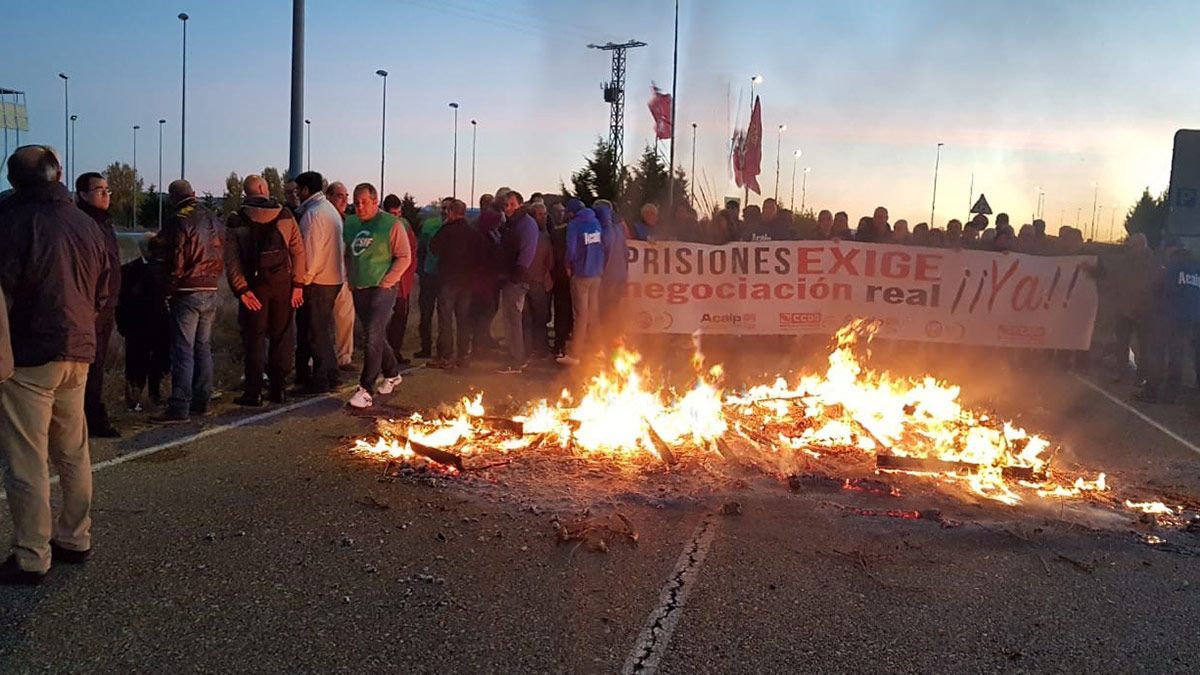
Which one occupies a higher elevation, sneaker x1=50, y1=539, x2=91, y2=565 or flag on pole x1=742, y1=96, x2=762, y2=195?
flag on pole x1=742, y1=96, x2=762, y2=195

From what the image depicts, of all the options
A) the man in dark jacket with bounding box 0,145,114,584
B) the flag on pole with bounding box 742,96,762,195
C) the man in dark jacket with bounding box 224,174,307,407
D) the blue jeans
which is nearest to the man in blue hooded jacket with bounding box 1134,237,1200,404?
the man in dark jacket with bounding box 224,174,307,407

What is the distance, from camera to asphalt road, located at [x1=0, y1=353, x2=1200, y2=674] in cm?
402

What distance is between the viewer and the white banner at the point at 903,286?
12.4 metres

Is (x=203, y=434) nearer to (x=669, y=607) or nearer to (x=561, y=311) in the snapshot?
(x=669, y=607)

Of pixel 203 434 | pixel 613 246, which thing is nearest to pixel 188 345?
pixel 203 434

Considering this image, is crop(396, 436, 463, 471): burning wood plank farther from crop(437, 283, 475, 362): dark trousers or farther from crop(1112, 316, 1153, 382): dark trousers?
crop(1112, 316, 1153, 382): dark trousers

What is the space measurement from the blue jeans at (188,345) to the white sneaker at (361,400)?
4.21 ft

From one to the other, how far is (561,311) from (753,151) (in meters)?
16.8

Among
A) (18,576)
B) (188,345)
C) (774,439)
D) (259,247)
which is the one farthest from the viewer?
(259,247)

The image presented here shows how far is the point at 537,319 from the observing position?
41.3ft

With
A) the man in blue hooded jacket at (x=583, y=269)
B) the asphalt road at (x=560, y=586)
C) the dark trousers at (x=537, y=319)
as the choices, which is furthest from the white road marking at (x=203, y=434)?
the man in blue hooded jacket at (x=583, y=269)

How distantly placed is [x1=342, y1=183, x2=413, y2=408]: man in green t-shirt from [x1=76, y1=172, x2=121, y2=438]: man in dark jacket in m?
2.13

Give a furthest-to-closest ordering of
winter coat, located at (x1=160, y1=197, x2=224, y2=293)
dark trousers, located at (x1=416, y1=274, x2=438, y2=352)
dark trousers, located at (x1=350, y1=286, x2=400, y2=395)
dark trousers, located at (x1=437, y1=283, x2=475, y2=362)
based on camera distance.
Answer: dark trousers, located at (x1=416, y1=274, x2=438, y2=352) < dark trousers, located at (x1=437, y1=283, x2=475, y2=362) < dark trousers, located at (x1=350, y1=286, x2=400, y2=395) < winter coat, located at (x1=160, y1=197, x2=224, y2=293)

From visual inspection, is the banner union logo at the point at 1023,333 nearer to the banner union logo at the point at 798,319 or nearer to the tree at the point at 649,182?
the banner union logo at the point at 798,319
